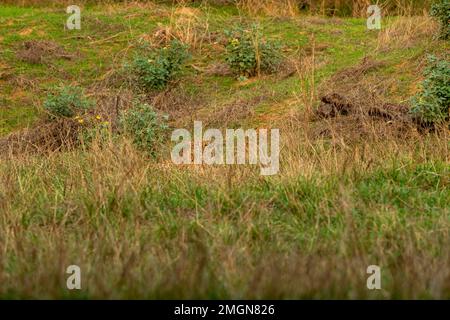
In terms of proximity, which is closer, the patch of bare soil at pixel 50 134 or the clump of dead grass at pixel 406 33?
the patch of bare soil at pixel 50 134

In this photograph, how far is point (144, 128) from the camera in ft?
35.0

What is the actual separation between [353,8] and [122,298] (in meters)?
16.2

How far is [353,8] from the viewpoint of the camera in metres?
19.9

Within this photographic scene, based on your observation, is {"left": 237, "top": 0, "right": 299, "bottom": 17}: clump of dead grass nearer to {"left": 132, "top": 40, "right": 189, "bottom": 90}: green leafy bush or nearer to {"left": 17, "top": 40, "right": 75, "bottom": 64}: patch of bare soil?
{"left": 132, "top": 40, "right": 189, "bottom": 90}: green leafy bush

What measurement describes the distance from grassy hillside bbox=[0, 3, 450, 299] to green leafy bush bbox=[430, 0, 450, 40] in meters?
0.19

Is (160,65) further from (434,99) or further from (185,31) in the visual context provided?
(434,99)

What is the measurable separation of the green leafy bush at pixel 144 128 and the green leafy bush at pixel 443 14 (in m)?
4.53

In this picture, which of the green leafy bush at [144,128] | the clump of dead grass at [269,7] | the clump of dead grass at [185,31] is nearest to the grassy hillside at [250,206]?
the green leafy bush at [144,128]

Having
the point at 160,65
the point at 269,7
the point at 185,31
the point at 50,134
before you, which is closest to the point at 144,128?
the point at 50,134

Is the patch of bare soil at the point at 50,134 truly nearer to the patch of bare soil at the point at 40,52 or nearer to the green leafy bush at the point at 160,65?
the green leafy bush at the point at 160,65

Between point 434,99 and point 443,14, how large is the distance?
329 centimetres

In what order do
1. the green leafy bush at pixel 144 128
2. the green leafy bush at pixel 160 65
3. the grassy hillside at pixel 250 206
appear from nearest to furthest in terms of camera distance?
1. the grassy hillside at pixel 250 206
2. the green leafy bush at pixel 144 128
3. the green leafy bush at pixel 160 65

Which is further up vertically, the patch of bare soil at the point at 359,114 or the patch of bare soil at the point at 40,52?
the patch of bare soil at the point at 40,52

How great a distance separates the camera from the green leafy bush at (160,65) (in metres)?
14.2
